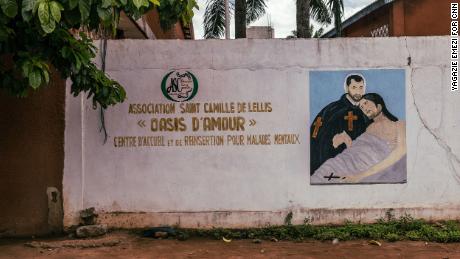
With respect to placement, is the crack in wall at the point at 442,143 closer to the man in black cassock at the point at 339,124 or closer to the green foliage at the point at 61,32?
the man in black cassock at the point at 339,124

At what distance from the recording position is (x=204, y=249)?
19.4 feet

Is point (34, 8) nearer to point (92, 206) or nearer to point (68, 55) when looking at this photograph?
point (68, 55)

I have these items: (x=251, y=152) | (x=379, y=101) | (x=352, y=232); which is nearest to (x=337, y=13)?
(x=379, y=101)

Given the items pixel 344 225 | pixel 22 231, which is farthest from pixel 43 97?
pixel 344 225

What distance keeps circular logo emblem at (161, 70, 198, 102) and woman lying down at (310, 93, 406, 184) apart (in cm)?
191

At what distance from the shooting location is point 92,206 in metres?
6.53

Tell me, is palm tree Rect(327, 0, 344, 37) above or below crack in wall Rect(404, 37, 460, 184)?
above

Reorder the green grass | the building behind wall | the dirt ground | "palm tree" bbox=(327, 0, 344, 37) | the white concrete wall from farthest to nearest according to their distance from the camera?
"palm tree" bbox=(327, 0, 344, 37) → the building behind wall → the white concrete wall → the green grass → the dirt ground

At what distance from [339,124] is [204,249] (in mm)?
2284

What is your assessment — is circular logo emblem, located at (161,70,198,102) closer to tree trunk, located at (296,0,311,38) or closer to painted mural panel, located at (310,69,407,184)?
painted mural panel, located at (310,69,407,184)

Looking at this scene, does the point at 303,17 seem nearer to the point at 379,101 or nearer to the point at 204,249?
the point at 379,101

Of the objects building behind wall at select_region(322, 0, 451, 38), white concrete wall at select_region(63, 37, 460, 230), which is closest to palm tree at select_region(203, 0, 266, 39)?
building behind wall at select_region(322, 0, 451, 38)

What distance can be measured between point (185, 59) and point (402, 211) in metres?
3.31

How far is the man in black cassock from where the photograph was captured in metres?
6.60
